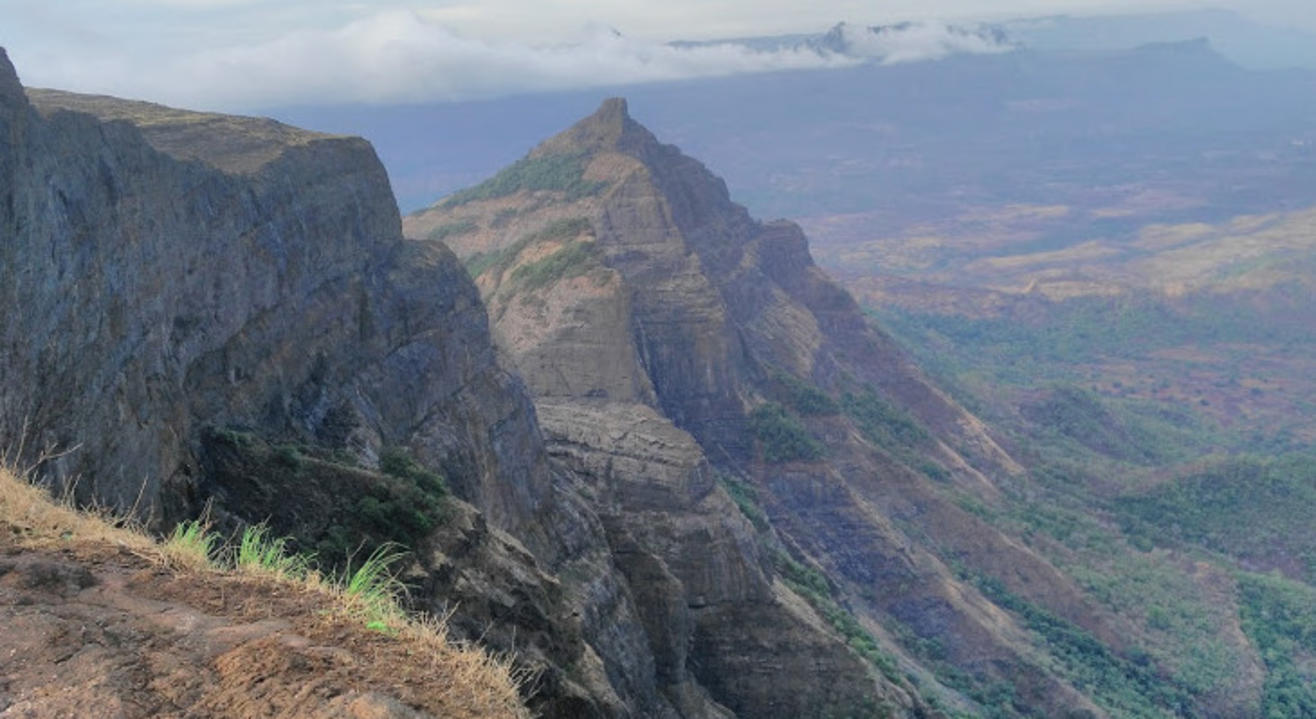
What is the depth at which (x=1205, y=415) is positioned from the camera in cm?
11612

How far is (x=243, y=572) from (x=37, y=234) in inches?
235

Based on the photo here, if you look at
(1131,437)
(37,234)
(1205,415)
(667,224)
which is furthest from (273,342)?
(1205,415)

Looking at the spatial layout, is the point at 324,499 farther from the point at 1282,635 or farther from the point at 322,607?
the point at 1282,635

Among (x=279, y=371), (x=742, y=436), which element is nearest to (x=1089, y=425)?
(x=742, y=436)

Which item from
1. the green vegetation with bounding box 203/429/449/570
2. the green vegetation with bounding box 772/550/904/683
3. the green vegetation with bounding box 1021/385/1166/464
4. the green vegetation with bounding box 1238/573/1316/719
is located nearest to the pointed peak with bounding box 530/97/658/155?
the green vegetation with bounding box 772/550/904/683

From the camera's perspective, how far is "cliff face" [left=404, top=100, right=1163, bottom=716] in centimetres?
3192

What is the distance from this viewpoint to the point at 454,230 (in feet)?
227

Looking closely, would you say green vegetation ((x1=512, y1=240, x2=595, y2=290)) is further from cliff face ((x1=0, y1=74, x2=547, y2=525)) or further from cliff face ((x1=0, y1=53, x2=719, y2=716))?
cliff face ((x1=0, y1=53, x2=719, y2=716))

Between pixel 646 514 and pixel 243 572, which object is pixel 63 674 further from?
pixel 646 514

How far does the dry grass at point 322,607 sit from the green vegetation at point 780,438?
4355 cm

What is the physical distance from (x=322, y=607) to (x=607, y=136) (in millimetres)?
62221

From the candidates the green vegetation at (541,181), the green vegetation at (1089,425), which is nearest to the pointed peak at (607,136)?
the green vegetation at (541,181)

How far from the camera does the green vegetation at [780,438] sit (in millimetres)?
53594

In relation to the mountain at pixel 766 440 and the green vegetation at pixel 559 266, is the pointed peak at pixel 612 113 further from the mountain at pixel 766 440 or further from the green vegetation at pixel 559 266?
the green vegetation at pixel 559 266
